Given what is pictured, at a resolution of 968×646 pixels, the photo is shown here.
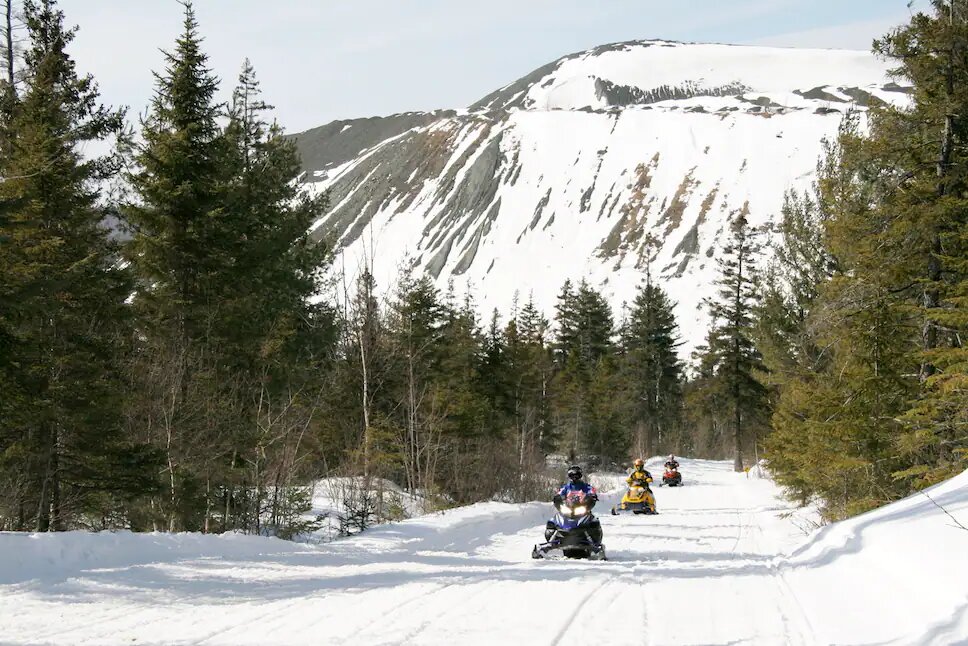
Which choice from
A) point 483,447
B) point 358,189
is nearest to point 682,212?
point 358,189

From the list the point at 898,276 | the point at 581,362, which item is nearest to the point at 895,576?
the point at 898,276

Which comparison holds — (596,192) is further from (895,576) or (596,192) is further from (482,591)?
(482,591)

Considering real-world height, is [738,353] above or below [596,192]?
below

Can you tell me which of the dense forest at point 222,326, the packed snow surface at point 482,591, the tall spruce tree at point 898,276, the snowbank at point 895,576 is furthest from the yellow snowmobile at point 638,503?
the snowbank at point 895,576

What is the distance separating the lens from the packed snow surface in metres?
6.45

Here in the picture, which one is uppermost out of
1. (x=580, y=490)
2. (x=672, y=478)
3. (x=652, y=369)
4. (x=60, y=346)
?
(x=652, y=369)

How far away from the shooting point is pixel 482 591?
8414 millimetres

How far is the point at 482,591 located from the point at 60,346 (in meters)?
11.0

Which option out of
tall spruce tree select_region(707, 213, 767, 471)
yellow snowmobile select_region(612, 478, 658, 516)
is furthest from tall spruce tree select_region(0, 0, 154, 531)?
tall spruce tree select_region(707, 213, 767, 471)

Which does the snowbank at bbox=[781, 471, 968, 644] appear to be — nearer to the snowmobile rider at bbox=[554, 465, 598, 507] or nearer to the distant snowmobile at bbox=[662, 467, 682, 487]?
the snowmobile rider at bbox=[554, 465, 598, 507]

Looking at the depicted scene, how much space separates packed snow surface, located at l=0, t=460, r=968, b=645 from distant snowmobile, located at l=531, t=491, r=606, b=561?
0.64m

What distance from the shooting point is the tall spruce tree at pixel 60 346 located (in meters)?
14.4

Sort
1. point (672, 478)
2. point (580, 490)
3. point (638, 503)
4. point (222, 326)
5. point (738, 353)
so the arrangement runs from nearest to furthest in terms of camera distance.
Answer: point (580, 490) < point (222, 326) < point (638, 503) < point (672, 478) < point (738, 353)

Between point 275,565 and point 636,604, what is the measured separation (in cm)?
443
